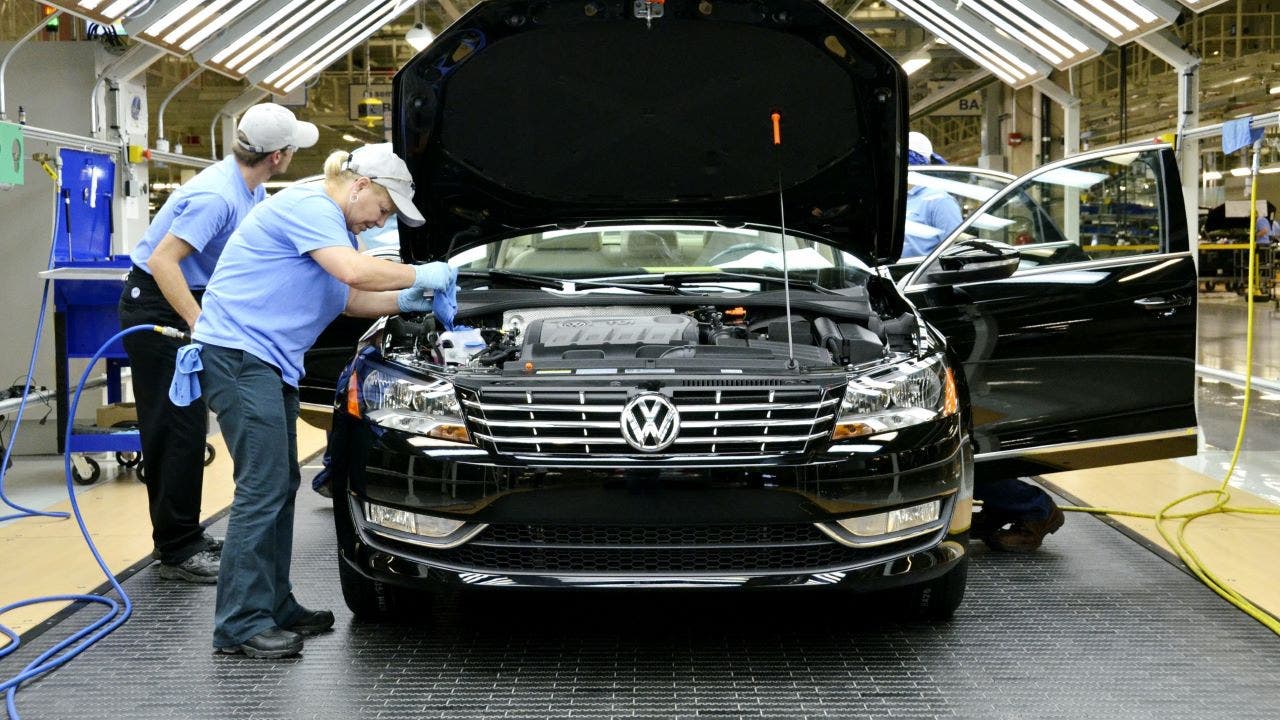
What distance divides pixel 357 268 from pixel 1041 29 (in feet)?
24.1

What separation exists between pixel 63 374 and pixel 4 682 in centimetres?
309

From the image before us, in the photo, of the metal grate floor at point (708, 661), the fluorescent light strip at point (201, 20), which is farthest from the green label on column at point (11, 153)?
the metal grate floor at point (708, 661)

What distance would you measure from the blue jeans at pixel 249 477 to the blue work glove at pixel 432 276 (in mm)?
473

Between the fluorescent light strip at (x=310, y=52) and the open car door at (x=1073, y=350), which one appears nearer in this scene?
the open car door at (x=1073, y=350)

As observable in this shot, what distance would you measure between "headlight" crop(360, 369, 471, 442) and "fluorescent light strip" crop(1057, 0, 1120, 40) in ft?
20.6

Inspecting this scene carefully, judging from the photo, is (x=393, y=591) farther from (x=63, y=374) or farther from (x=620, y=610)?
(x=63, y=374)

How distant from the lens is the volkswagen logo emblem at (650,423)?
3.11 meters

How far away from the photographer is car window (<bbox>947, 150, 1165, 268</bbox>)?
15.1 ft

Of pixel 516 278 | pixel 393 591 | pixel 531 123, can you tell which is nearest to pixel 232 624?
pixel 393 591

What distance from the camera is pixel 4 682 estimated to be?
332 centimetres

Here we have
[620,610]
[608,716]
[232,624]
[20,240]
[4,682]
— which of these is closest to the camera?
[608,716]

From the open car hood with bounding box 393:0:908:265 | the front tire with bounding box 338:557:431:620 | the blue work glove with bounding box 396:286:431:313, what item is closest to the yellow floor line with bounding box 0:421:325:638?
the front tire with bounding box 338:557:431:620

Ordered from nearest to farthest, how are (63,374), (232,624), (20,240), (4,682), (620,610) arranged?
(4,682) < (232,624) < (620,610) < (63,374) < (20,240)

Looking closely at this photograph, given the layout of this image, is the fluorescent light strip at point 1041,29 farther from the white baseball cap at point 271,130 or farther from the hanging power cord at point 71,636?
the hanging power cord at point 71,636
